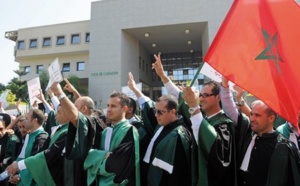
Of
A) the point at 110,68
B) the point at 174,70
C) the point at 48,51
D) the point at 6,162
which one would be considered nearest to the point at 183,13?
the point at 110,68

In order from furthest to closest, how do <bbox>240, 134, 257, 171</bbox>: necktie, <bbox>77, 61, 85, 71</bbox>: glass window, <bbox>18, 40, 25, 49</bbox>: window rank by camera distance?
<bbox>18, 40, 25, 49</bbox>: window < <bbox>77, 61, 85, 71</bbox>: glass window < <bbox>240, 134, 257, 171</bbox>: necktie

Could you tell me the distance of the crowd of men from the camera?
312cm

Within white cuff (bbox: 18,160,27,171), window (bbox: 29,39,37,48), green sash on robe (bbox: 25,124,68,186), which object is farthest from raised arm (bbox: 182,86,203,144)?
window (bbox: 29,39,37,48)

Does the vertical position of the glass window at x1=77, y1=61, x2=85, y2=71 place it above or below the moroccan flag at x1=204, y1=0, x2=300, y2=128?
above

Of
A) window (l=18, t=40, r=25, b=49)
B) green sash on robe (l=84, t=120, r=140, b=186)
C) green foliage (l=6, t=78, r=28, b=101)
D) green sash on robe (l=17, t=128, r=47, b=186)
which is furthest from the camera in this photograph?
window (l=18, t=40, r=25, b=49)

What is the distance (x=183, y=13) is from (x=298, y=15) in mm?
29313

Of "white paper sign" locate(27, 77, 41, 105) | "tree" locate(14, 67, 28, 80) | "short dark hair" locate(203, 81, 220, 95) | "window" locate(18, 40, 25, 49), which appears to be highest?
"window" locate(18, 40, 25, 49)

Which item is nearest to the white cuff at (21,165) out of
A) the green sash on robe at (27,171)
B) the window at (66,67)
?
the green sash on robe at (27,171)

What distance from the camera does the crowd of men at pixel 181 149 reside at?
3115 mm

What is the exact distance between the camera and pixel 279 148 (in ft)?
10.5

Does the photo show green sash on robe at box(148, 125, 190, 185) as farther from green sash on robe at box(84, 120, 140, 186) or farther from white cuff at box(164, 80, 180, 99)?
white cuff at box(164, 80, 180, 99)

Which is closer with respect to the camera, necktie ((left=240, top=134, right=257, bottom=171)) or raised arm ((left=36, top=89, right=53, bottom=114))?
necktie ((left=240, top=134, right=257, bottom=171))

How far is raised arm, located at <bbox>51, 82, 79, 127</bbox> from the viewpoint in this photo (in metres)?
3.27

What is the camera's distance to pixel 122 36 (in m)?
32.5
